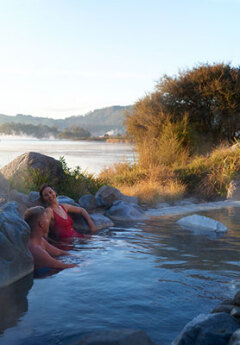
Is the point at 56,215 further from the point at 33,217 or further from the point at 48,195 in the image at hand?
the point at 33,217

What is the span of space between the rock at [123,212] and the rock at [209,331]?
5.58 metres

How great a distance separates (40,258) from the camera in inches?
209

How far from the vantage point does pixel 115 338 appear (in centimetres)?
313

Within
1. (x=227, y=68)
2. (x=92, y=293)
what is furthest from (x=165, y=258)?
(x=227, y=68)

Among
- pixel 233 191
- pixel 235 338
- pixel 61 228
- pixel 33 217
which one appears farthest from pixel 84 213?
pixel 233 191

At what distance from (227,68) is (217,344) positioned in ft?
56.8

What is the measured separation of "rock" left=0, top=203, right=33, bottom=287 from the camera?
464 cm

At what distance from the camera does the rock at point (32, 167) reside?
9.93m

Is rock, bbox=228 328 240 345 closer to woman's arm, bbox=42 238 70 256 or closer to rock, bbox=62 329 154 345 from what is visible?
rock, bbox=62 329 154 345

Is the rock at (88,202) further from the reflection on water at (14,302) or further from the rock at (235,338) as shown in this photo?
the rock at (235,338)

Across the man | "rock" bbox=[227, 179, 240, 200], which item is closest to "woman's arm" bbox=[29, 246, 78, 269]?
the man

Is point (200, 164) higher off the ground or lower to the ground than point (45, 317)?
higher

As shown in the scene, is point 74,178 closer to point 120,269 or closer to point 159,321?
point 120,269

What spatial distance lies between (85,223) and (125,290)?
11.5ft
